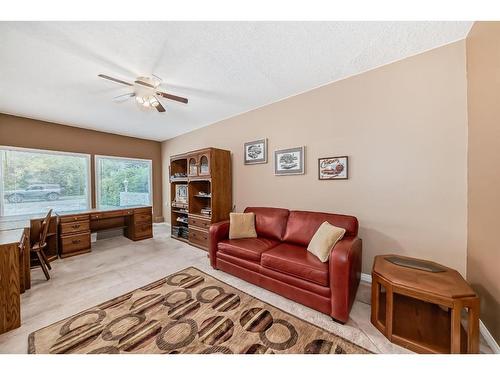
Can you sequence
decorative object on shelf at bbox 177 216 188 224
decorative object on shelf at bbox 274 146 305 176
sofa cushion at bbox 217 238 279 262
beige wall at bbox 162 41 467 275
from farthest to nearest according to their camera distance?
1. decorative object on shelf at bbox 177 216 188 224
2. decorative object on shelf at bbox 274 146 305 176
3. sofa cushion at bbox 217 238 279 262
4. beige wall at bbox 162 41 467 275

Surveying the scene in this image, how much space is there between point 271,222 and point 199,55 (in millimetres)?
2283

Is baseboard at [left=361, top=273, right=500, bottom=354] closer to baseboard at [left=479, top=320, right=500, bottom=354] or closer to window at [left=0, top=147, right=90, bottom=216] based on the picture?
baseboard at [left=479, top=320, right=500, bottom=354]

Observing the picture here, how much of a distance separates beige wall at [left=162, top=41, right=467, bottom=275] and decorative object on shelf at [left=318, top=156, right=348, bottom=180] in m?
0.08

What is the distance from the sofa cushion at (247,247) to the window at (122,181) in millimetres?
3745

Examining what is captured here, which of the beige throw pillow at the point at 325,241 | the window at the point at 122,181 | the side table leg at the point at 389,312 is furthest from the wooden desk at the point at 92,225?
the side table leg at the point at 389,312

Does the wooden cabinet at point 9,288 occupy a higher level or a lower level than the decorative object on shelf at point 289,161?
lower

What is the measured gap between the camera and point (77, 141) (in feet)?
14.0

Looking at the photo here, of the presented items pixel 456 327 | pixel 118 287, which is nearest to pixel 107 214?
pixel 118 287

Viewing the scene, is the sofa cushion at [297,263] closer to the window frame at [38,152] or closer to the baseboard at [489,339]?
the baseboard at [489,339]

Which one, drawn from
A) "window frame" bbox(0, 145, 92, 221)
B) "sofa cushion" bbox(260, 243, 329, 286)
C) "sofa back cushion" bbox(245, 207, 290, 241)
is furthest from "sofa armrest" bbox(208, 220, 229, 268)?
"window frame" bbox(0, 145, 92, 221)

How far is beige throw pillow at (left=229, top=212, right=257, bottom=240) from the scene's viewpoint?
107 inches

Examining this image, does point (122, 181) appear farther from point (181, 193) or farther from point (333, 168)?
point (333, 168)

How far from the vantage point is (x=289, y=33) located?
1.69 m

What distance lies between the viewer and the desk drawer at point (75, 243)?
322cm
